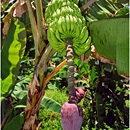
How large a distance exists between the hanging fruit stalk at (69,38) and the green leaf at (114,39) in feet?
0.43

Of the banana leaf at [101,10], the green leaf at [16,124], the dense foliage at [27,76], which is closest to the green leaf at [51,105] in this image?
the dense foliage at [27,76]

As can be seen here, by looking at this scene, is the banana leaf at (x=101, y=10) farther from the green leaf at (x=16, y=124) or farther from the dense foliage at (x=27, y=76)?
the green leaf at (x=16, y=124)

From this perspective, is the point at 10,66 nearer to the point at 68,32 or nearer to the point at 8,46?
the point at 8,46

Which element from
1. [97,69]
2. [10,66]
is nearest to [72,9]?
[10,66]

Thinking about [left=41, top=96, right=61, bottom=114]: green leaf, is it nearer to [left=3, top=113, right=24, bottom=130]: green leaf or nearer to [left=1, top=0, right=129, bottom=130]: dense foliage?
[left=1, top=0, right=129, bottom=130]: dense foliage

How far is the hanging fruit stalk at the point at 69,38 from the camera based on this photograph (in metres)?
0.48

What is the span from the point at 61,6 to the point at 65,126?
43cm

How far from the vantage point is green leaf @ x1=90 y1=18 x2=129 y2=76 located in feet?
1.98

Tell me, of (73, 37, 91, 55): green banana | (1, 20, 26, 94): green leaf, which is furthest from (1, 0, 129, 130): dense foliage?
(73, 37, 91, 55): green banana

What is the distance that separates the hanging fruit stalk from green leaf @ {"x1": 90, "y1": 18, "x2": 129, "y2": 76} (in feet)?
0.43

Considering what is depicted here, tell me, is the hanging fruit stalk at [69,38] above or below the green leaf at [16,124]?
above

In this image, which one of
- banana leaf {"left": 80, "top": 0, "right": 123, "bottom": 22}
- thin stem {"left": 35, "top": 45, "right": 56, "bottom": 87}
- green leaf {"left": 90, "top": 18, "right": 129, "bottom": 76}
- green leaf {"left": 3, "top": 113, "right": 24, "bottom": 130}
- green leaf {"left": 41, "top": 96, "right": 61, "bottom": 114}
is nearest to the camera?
green leaf {"left": 90, "top": 18, "right": 129, "bottom": 76}

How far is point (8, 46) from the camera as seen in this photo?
1.16 m

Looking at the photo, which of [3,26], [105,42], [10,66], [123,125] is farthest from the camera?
[123,125]
